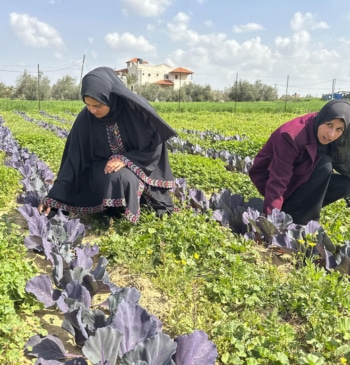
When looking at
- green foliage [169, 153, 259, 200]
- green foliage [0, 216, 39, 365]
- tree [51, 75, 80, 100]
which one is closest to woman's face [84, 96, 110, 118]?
green foliage [0, 216, 39, 365]

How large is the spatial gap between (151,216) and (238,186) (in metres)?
2.08

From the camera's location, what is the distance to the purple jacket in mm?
Result: 3492

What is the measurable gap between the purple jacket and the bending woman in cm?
92

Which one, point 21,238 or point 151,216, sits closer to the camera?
point 21,238

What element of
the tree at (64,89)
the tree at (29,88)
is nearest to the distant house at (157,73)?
the tree at (64,89)

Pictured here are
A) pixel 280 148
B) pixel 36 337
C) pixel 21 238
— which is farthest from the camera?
pixel 280 148

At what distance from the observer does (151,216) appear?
3688mm

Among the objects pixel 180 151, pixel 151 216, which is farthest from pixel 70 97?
pixel 151 216

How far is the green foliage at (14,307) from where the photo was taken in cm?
188

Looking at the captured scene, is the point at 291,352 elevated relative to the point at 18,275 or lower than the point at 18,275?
lower

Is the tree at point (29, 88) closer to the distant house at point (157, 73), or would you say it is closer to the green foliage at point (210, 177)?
the distant house at point (157, 73)

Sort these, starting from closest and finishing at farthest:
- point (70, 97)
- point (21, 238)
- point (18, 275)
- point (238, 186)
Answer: point (18, 275), point (21, 238), point (238, 186), point (70, 97)

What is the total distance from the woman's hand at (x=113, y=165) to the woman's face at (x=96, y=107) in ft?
1.34

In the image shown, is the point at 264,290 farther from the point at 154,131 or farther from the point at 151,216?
the point at 154,131
